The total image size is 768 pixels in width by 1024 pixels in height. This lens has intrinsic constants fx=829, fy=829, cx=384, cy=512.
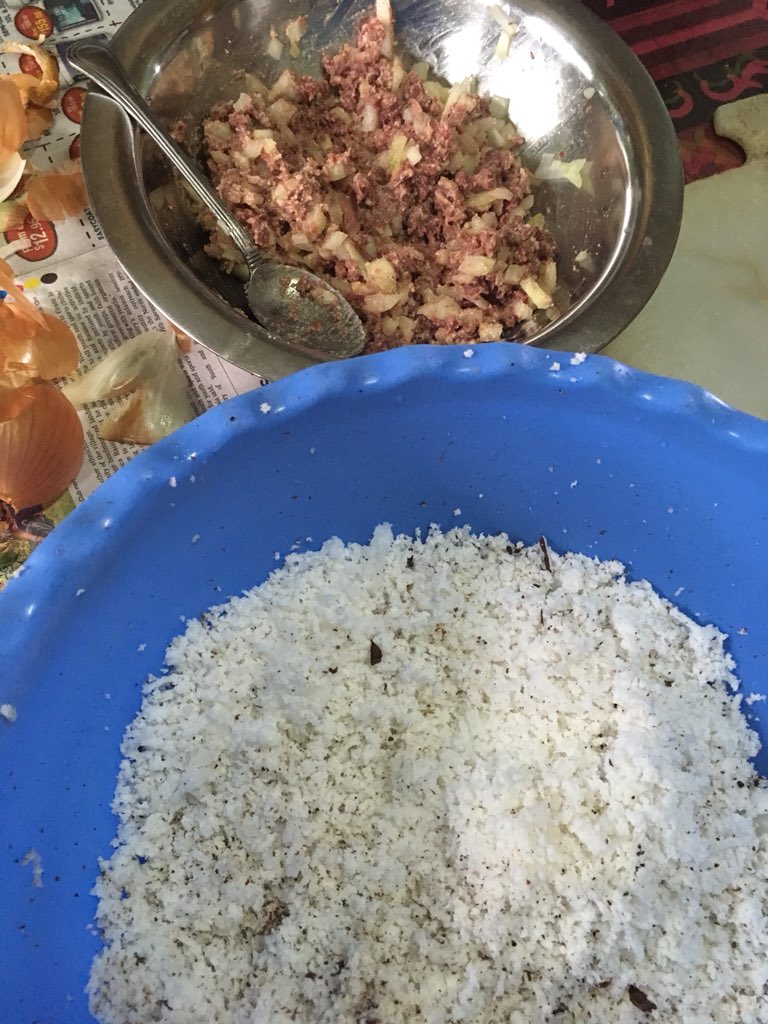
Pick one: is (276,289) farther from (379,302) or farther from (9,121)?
(9,121)

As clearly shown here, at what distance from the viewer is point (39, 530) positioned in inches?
38.9

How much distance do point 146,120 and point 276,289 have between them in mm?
240

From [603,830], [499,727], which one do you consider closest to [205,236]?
[499,727]

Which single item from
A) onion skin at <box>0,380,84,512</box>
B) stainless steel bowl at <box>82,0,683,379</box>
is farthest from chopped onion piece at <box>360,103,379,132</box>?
onion skin at <box>0,380,84,512</box>

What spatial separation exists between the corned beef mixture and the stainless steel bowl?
1.3 inches

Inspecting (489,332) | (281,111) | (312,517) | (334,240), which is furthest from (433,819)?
(281,111)

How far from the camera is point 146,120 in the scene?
968mm

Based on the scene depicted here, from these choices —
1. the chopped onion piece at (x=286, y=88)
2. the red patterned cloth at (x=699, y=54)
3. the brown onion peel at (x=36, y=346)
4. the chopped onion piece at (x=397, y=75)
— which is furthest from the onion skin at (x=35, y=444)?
Answer: the red patterned cloth at (x=699, y=54)

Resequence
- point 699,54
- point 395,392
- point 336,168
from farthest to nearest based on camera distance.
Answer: point 699,54 → point 336,168 → point 395,392

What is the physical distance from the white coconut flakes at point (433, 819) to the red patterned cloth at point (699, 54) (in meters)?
0.83

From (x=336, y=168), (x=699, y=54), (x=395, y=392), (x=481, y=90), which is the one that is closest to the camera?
(x=395, y=392)

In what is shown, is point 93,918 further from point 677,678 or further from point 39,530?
point 677,678

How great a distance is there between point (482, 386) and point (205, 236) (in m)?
0.51

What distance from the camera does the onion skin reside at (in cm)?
93
